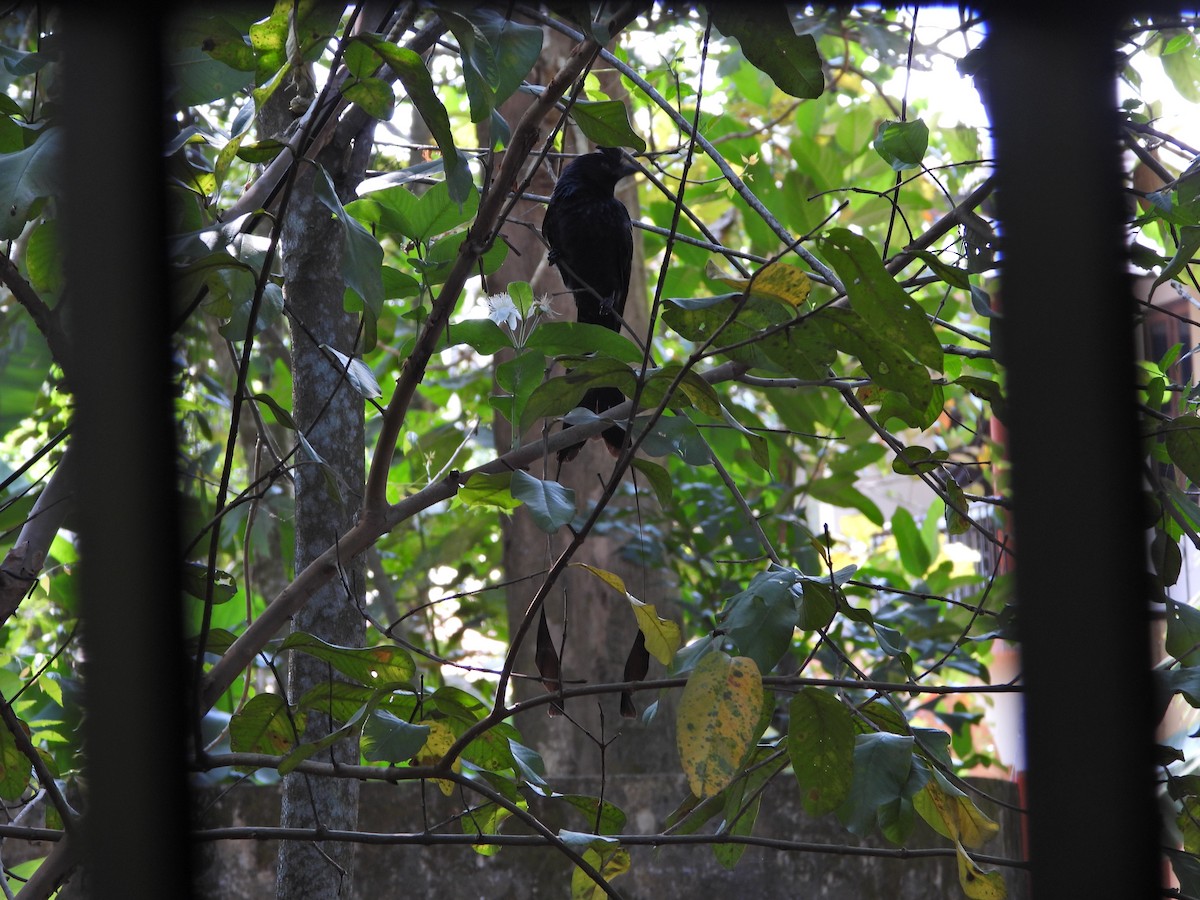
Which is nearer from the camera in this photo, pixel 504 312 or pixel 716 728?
pixel 716 728

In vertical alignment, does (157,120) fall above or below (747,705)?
above

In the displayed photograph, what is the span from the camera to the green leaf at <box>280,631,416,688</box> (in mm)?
805

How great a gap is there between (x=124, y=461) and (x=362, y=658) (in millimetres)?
295

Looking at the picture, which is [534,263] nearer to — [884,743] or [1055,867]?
[884,743]

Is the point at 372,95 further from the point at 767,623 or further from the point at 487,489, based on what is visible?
the point at 767,623

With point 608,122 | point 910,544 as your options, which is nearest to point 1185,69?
point 608,122

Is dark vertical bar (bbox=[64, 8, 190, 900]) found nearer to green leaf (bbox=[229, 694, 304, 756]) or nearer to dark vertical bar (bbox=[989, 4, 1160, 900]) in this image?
green leaf (bbox=[229, 694, 304, 756])

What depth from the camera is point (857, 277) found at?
671 mm

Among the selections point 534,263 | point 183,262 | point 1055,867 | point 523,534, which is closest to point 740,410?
point 523,534

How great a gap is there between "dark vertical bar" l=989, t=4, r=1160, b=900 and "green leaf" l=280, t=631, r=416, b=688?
486mm

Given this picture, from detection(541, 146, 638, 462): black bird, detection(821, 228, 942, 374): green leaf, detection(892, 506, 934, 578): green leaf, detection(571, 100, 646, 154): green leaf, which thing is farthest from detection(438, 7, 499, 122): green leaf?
detection(892, 506, 934, 578): green leaf

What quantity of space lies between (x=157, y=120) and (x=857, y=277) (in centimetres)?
45

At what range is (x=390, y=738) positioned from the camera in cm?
74

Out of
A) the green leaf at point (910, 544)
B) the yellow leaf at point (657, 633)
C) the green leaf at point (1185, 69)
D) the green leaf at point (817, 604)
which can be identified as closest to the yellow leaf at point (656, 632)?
the yellow leaf at point (657, 633)
